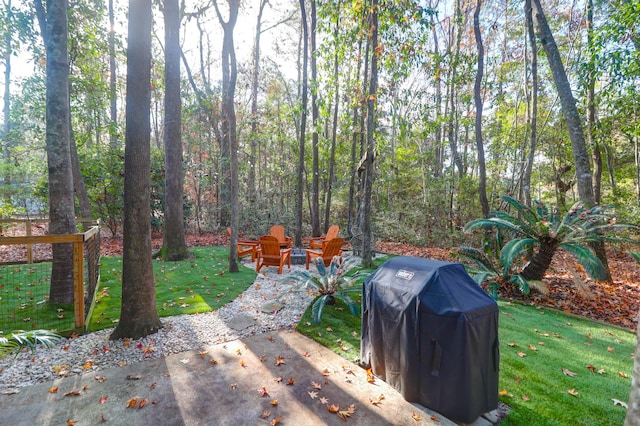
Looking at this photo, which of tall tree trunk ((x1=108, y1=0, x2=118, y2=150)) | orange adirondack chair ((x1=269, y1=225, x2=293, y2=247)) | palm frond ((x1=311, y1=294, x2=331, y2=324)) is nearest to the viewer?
palm frond ((x1=311, y1=294, x2=331, y2=324))

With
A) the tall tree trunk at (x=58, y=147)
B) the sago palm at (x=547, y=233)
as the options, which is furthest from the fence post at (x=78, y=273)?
the sago palm at (x=547, y=233)

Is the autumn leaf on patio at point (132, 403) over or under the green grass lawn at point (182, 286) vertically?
under

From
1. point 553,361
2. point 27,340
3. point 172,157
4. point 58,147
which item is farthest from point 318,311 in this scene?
point 172,157

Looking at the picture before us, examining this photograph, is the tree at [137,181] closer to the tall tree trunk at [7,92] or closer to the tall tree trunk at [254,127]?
the tall tree trunk at [7,92]

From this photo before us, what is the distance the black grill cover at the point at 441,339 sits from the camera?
2.26m

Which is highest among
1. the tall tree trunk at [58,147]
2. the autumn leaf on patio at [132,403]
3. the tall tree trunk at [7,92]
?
the tall tree trunk at [7,92]

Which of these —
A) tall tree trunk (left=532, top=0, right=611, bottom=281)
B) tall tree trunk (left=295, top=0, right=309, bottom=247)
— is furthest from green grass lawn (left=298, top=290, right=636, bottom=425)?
tall tree trunk (left=295, top=0, right=309, bottom=247)

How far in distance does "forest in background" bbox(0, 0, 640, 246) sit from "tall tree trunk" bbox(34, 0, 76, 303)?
2644 millimetres

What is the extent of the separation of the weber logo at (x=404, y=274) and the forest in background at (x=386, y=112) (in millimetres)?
4963

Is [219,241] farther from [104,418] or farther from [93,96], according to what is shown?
[104,418]

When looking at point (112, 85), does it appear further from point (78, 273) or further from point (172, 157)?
point (78, 273)

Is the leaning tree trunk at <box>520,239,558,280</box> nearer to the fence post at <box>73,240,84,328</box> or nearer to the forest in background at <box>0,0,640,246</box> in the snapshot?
the forest in background at <box>0,0,640,246</box>

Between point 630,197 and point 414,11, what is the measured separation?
504 inches

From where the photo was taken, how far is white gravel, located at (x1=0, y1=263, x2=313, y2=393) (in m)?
3.07
